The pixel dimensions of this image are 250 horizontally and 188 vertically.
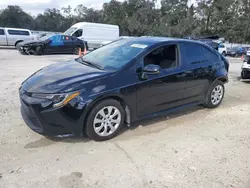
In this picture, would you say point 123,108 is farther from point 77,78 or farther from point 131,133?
point 77,78

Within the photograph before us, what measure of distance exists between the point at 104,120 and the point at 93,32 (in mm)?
19000

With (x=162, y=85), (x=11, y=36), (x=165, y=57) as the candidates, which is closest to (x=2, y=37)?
(x=11, y=36)

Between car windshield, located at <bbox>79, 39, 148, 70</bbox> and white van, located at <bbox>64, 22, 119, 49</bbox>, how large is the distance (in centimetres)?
1686

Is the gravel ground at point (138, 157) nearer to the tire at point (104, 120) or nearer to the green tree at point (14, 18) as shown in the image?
the tire at point (104, 120)

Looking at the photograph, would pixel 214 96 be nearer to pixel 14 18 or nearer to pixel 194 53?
pixel 194 53

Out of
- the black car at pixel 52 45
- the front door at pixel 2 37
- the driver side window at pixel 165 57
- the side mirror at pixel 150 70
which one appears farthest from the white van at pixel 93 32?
→ the side mirror at pixel 150 70

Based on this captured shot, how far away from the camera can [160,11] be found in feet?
187

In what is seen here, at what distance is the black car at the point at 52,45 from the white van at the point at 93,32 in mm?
2874

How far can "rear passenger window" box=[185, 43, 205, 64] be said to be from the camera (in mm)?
4801

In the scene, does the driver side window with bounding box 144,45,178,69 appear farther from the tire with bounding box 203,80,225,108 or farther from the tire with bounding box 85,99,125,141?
the tire with bounding box 203,80,225,108

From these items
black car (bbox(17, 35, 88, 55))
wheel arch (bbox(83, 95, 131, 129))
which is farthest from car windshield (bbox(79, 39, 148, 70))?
black car (bbox(17, 35, 88, 55))

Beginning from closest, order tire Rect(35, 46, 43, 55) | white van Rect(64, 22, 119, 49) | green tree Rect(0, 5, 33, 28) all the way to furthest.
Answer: tire Rect(35, 46, 43, 55) < white van Rect(64, 22, 119, 49) < green tree Rect(0, 5, 33, 28)

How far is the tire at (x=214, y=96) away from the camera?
17.7 ft

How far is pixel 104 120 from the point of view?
3764 millimetres
